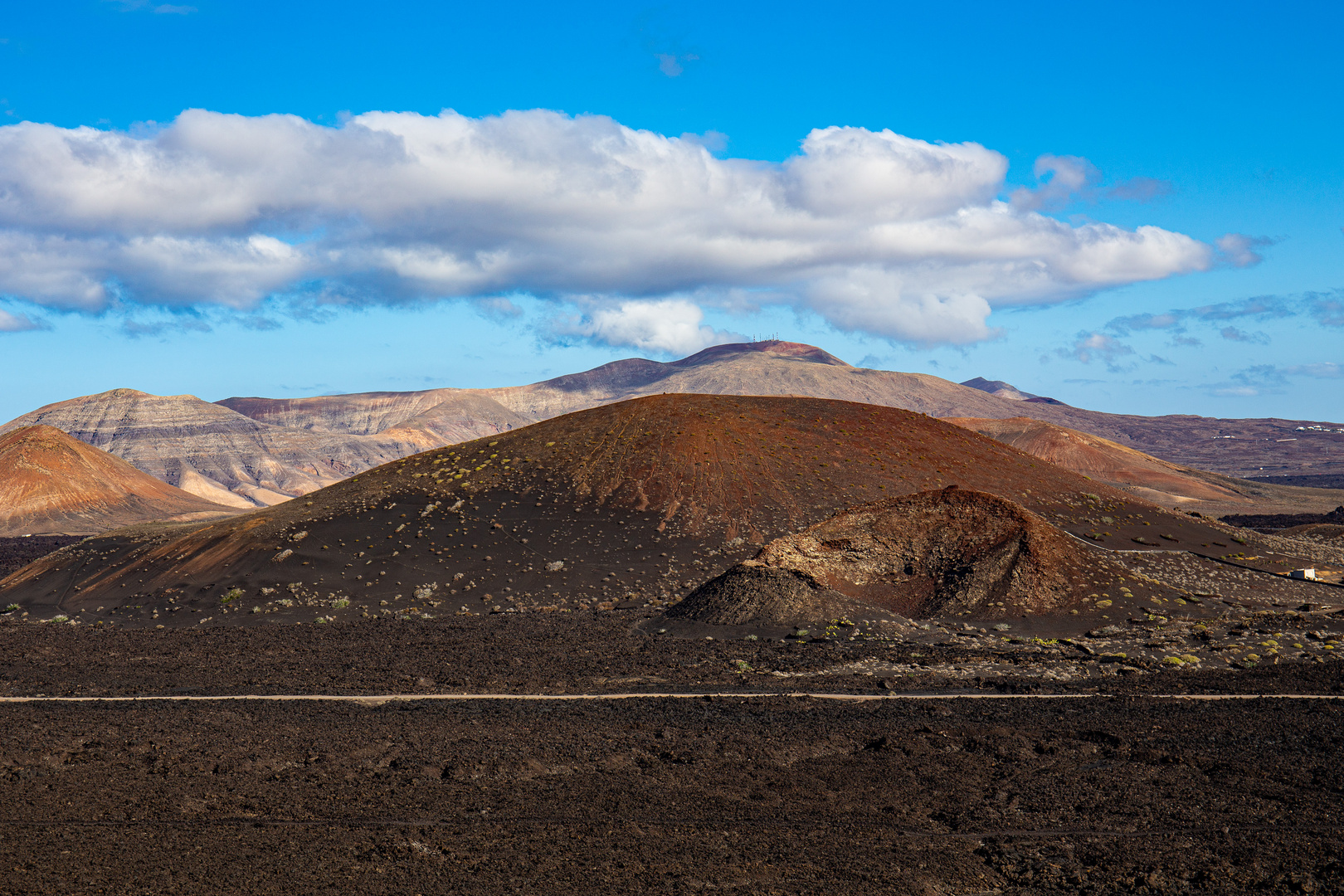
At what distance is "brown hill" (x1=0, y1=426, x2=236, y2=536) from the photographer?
342 ft

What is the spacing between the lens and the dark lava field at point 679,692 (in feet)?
41.3

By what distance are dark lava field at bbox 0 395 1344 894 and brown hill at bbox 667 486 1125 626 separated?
116 mm

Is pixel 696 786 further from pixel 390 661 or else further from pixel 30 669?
pixel 30 669

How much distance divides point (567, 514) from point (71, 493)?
90151 millimetres

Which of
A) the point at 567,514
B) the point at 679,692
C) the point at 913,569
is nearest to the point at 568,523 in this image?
the point at 567,514

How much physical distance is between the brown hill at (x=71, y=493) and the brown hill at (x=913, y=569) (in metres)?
87.4

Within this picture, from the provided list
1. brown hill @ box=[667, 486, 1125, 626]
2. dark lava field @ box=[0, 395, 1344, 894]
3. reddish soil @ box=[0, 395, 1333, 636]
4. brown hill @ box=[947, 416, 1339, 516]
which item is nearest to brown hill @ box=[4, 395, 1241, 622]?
reddish soil @ box=[0, 395, 1333, 636]

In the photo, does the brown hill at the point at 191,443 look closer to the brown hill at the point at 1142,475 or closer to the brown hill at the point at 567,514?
the brown hill at the point at 1142,475

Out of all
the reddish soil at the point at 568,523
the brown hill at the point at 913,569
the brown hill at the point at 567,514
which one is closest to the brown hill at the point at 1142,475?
the brown hill at the point at 567,514

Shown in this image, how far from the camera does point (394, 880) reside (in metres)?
11.9

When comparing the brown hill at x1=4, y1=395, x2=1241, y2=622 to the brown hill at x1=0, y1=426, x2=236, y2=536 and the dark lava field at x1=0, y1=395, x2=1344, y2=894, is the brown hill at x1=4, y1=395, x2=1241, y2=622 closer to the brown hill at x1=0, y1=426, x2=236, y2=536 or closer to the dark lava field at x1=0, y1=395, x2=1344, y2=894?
the dark lava field at x1=0, y1=395, x2=1344, y2=894

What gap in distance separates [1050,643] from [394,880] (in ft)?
67.1

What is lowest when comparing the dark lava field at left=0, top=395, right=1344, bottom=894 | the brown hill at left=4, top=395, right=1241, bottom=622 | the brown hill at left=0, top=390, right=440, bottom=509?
the dark lava field at left=0, top=395, right=1344, bottom=894

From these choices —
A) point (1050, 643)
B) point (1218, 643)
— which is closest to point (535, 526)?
point (1050, 643)
